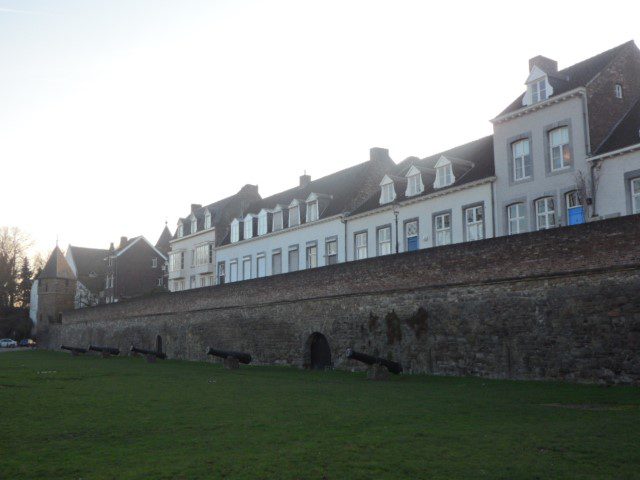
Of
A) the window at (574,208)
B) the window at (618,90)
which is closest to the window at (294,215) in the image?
the window at (574,208)

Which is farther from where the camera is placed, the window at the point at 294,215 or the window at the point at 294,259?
the window at the point at 294,215

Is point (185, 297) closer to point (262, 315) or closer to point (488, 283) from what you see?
point (262, 315)

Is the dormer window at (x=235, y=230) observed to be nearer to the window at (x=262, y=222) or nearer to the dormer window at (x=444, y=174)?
the window at (x=262, y=222)

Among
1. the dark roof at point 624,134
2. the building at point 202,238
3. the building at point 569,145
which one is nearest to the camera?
the dark roof at point 624,134

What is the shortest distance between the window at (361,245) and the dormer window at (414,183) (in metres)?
3.87

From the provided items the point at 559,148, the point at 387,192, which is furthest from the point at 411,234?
the point at 559,148

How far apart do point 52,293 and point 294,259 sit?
40.1 m

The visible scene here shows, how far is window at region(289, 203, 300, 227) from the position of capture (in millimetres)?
43344

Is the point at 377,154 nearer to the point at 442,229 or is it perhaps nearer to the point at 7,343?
the point at 442,229

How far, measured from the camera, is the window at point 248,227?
48916 millimetres

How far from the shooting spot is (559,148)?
27.5m

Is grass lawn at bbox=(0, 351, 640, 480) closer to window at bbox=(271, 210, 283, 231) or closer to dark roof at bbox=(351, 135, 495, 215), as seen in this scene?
dark roof at bbox=(351, 135, 495, 215)

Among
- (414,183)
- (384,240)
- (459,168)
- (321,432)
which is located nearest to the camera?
(321,432)

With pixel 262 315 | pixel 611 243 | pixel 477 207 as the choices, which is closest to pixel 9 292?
pixel 262 315
